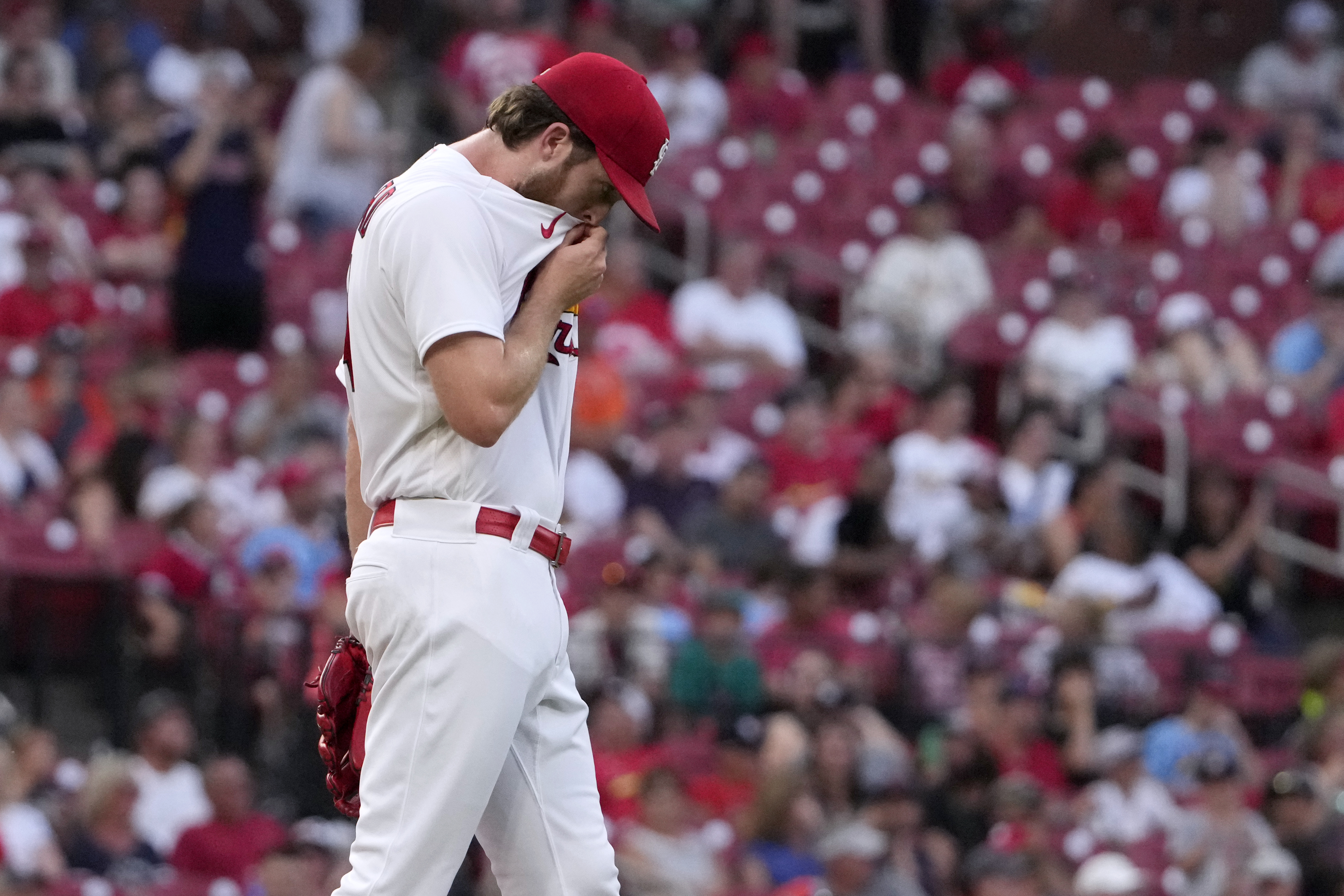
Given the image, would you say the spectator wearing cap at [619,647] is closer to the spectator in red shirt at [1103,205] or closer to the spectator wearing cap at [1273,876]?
the spectator wearing cap at [1273,876]

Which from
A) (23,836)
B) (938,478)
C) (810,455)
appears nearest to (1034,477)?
(938,478)

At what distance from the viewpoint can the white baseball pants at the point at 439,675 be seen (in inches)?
138

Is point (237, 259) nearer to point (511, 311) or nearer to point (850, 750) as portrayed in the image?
point (850, 750)

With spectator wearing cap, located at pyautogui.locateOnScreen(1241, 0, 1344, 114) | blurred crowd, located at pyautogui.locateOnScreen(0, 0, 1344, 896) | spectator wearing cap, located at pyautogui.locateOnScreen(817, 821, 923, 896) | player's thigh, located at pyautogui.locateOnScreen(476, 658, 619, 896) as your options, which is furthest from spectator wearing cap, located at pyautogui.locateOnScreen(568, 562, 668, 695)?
spectator wearing cap, located at pyautogui.locateOnScreen(1241, 0, 1344, 114)

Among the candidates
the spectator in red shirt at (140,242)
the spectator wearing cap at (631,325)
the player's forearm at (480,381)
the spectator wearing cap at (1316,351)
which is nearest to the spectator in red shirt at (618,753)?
the spectator wearing cap at (631,325)

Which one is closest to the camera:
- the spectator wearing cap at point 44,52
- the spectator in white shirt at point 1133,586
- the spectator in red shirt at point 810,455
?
the spectator in white shirt at point 1133,586

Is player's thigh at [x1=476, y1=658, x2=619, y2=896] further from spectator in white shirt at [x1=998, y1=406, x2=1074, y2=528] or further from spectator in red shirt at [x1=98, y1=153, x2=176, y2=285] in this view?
spectator in red shirt at [x1=98, y1=153, x2=176, y2=285]

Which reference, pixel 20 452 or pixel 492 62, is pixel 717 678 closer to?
pixel 20 452

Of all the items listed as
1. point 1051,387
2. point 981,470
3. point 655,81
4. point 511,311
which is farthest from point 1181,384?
point 511,311

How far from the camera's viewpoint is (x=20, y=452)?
916 centimetres

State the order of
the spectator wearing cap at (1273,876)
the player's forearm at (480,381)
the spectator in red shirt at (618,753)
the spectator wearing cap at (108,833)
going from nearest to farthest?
the player's forearm at (480,381), the spectator wearing cap at (108,833), the spectator wearing cap at (1273,876), the spectator in red shirt at (618,753)

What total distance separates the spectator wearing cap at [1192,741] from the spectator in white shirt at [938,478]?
4.68 ft

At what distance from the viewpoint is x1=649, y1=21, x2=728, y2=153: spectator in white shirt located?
1397 centimetres

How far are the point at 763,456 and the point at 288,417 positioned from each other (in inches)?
98.1
